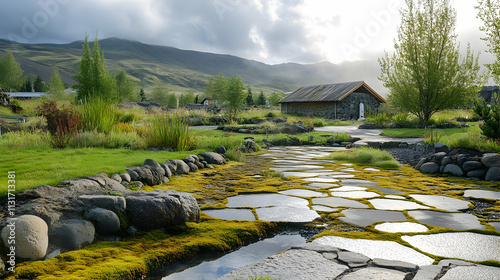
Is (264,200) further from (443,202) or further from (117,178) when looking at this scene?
(443,202)

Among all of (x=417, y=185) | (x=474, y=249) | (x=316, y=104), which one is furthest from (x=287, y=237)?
(x=316, y=104)

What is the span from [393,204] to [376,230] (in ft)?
3.47

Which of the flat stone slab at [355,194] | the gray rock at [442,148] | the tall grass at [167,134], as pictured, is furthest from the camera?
the tall grass at [167,134]

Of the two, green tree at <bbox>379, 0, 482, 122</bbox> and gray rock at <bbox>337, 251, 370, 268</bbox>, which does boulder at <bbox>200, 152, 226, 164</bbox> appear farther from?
green tree at <bbox>379, 0, 482, 122</bbox>

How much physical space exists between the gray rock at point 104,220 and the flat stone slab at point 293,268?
115cm

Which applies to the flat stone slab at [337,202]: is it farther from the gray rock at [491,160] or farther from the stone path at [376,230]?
the gray rock at [491,160]

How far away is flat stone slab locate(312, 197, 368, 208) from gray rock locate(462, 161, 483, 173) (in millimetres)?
3068

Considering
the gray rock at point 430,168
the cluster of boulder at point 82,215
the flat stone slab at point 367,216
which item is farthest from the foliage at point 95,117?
the gray rock at point 430,168

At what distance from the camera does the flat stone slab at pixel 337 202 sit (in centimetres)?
368

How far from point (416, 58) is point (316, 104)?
15723 millimetres

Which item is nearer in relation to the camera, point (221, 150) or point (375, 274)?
point (375, 274)

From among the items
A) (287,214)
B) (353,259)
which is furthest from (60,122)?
→ (353,259)

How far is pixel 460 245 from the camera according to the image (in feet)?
8.19

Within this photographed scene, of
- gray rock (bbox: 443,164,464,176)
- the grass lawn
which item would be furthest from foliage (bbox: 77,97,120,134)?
gray rock (bbox: 443,164,464,176)
